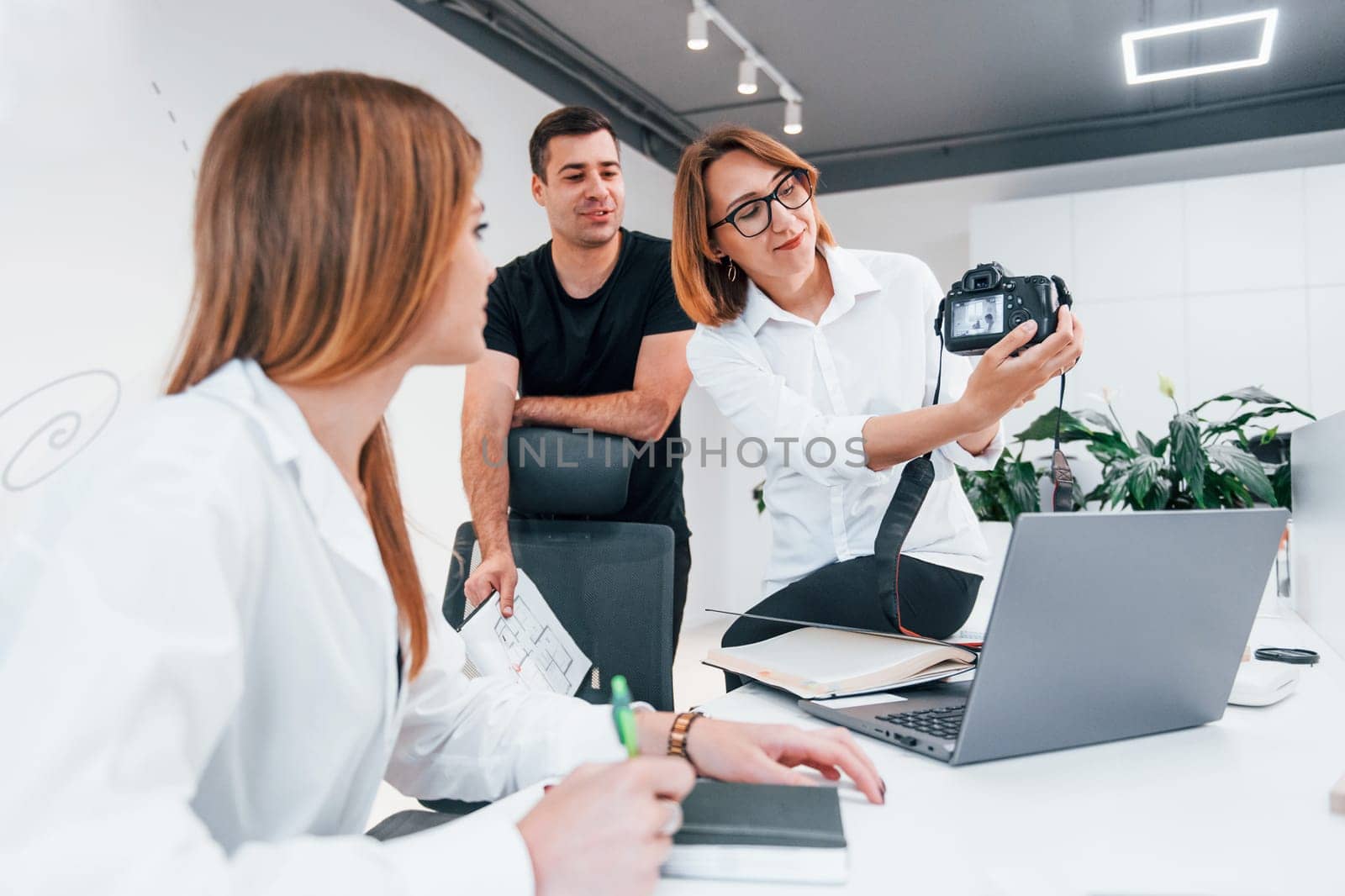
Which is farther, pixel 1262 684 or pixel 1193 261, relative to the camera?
pixel 1193 261

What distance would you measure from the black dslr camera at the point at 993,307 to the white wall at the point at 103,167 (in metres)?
1.10

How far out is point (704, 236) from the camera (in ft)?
5.47

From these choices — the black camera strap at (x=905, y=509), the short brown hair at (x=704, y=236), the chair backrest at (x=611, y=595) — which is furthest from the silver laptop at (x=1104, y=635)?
the short brown hair at (x=704, y=236)

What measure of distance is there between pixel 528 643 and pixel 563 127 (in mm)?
1422

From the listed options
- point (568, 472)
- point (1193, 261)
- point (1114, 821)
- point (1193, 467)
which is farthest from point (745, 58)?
point (1114, 821)

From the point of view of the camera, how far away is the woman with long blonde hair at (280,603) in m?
0.46

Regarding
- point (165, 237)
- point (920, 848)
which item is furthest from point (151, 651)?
point (165, 237)

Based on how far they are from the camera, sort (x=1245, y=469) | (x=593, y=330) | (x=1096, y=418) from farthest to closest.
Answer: (x=1096, y=418) < (x=1245, y=469) < (x=593, y=330)

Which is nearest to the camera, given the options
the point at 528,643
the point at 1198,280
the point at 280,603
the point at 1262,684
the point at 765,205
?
the point at 280,603

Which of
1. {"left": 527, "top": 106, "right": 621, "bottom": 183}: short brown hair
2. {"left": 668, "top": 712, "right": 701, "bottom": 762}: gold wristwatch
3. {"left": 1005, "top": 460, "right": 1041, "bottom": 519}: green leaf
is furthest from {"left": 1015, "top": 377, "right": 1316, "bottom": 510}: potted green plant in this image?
{"left": 668, "top": 712, "right": 701, "bottom": 762}: gold wristwatch

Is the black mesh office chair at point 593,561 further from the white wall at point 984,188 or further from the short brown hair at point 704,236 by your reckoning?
the white wall at point 984,188

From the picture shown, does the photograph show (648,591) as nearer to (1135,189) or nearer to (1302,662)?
(1302,662)

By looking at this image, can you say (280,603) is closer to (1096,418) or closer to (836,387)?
(836,387)

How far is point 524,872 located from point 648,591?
905mm
